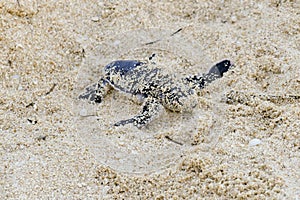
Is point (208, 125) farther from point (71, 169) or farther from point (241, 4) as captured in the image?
point (241, 4)

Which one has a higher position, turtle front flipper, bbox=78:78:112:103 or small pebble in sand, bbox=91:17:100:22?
small pebble in sand, bbox=91:17:100:22

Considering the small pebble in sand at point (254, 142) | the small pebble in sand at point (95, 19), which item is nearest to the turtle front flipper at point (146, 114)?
the small pebble in sand at point (254, 142)

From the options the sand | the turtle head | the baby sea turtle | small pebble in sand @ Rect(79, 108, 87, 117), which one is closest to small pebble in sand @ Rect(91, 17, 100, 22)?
the sand

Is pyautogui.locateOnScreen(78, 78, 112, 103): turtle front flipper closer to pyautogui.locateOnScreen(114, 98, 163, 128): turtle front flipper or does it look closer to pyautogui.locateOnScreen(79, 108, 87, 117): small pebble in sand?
pyautogui.locateOnScreen(79, 108, 87, 117): small pebble in sand

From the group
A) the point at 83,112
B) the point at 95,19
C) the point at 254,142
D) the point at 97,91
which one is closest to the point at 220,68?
the point at 254,142

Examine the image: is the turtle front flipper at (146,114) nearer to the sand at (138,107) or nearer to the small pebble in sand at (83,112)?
the sand at (138,107)

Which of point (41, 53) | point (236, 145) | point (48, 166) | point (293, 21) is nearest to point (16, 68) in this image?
point (41, 53)
